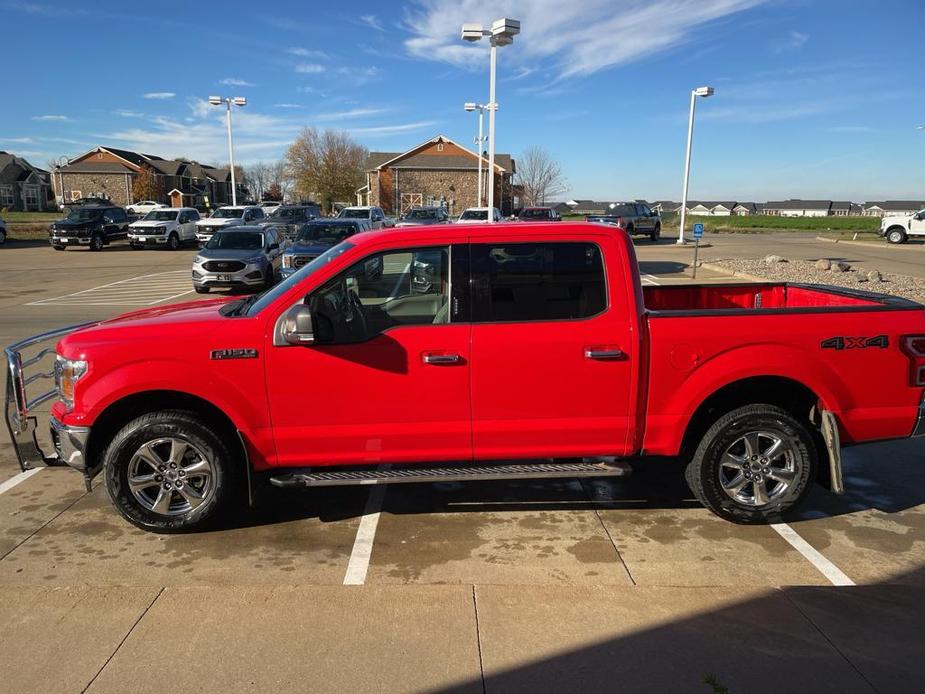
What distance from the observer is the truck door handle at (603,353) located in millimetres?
3990

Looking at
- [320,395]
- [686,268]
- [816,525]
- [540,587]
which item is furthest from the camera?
[686,268]

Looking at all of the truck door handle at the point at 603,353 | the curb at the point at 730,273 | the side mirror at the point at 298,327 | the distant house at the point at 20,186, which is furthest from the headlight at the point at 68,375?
the distant house at the point at 20,186

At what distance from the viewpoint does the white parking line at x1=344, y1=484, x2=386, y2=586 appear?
3703 mm

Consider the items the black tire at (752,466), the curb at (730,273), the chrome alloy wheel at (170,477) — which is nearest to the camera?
the chrome alloy wheel at (170,477)

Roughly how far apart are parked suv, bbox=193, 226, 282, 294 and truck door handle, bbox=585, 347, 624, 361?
13.7m

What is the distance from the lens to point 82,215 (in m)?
30.9

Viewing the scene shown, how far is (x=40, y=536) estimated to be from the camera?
4156 mm

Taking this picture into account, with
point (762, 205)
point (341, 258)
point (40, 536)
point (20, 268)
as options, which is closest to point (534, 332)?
point (341, 258)

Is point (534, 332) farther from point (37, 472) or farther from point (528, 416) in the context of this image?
point (37, 472)

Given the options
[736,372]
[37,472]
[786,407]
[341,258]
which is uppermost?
[341,258]

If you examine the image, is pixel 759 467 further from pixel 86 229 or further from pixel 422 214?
pixel 86 229

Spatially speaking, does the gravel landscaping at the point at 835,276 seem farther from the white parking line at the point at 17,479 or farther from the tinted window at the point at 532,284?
the white parking line at the point at 17,479

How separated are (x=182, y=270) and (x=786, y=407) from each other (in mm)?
22591

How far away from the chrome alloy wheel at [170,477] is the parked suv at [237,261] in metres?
12.7
